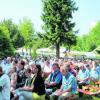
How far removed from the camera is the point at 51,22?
57.8m

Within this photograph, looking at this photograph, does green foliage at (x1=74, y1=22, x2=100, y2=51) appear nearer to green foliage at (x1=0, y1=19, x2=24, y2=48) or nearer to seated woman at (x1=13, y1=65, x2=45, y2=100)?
green foliage at (x1=0, y1=19, x2=24, y2=48)

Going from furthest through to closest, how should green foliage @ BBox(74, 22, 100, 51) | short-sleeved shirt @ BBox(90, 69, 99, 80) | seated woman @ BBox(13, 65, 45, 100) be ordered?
1. green foliage @ BBox(74, 22, 100, 51)
2. short-sleeved shirt @ BBox(90, 69, 99, 80)
3. seated woman @ BBox(13, 65, 45, 100)

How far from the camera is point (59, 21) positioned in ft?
188

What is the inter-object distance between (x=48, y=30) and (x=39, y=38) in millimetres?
2758

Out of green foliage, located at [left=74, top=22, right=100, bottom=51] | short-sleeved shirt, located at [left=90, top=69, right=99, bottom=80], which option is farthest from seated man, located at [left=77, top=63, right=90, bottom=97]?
green foliage, located at [left=74, top=22, right=100, bottom=51]

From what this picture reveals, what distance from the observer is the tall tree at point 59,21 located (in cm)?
5731

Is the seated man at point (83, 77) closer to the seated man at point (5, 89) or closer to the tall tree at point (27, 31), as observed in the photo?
the seated man at point (5, 89)

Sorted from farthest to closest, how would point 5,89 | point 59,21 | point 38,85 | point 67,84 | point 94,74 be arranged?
point 59,21 < point 94,74 < point 67,84 < point 38,85 < point 5,89

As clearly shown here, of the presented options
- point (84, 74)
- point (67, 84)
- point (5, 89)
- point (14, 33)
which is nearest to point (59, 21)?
point (14, 33)

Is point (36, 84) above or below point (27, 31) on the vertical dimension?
below

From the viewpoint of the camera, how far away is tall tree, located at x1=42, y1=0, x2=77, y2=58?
57.3 m

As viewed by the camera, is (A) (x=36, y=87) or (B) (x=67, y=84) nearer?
(A) (x=36, y=87)

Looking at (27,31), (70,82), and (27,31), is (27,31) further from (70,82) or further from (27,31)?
(70,82)

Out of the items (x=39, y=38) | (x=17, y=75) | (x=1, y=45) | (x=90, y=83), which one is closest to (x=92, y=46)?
(x=39, y=38)
